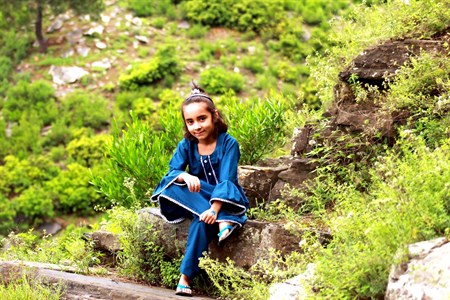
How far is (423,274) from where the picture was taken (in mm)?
3459

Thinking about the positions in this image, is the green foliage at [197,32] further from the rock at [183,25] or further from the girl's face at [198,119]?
the girl's face at [198,119]

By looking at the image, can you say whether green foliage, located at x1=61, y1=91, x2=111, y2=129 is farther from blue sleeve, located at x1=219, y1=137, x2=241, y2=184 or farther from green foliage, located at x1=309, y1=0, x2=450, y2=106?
blue sleeve, located at x1=219, y1=137, x2=241, y2=184

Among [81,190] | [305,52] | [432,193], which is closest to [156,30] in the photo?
[305,52]

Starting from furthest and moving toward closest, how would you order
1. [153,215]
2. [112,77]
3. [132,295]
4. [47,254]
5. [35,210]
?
1. [112,77]
2. [35,210]
3. [47,254]
4. [153,215]
5. [132,295]

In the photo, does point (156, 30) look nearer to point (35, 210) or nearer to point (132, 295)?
point (35, 210)

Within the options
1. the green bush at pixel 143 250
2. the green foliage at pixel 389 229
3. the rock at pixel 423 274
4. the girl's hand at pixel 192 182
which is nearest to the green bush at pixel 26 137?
the green bush at pixel 143 250

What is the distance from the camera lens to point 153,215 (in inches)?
236

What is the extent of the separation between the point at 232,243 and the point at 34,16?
1851cm

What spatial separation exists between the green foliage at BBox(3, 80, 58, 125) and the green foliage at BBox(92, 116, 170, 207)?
39.4 ft

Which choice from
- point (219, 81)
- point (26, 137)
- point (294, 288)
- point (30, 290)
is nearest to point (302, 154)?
point (294, 288)

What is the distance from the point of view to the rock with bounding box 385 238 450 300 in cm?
334

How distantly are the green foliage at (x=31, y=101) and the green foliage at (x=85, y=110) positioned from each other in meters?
0.38

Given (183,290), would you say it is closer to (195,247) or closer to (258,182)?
(195,247)

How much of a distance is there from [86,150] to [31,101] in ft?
10.0
